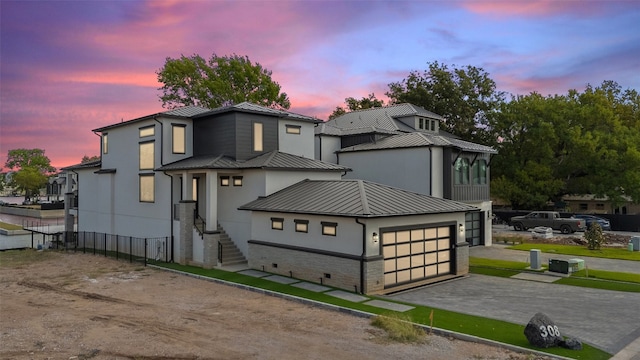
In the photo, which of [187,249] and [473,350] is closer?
[473,350]

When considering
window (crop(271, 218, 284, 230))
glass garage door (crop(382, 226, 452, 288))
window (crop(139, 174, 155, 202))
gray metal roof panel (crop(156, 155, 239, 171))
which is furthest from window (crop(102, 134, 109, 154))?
glass garage door (crop(382, 226, 452, 288))

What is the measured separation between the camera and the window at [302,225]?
20.2 meters

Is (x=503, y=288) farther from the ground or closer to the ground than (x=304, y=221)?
closer to the ground

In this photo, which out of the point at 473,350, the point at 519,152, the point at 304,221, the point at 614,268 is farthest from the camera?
the point at 519,152

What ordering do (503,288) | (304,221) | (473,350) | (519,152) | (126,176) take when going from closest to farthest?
(473,350)
(503,288)
(304,221)
(126,176)
(519,152)

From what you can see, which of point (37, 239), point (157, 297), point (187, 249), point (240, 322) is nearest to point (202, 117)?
point (187, 249)

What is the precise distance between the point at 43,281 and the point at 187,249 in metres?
7.00

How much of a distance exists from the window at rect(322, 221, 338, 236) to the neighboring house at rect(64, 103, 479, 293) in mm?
65

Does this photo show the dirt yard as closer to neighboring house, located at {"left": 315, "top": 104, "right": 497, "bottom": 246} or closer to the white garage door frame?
the white garage door frame

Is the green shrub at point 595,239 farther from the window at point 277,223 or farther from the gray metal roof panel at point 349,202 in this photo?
the window at point 277,223

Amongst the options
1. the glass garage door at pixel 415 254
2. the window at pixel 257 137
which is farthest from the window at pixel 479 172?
the window at pixel 257 137

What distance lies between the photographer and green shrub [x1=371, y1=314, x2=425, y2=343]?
12.4 m

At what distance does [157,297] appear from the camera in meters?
17.5

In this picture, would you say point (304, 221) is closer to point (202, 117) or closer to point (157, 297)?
point (157, 297)
